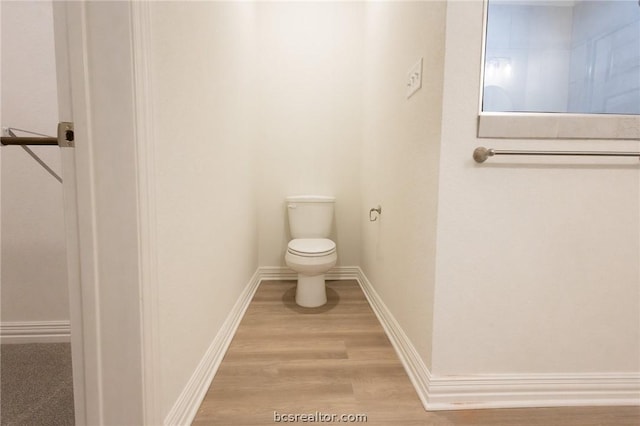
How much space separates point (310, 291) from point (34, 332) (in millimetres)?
1515

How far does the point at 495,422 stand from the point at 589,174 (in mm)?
970

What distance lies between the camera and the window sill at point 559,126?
3.42ft

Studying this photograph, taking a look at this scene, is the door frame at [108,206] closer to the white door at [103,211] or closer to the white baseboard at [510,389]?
the white door at [103,211]

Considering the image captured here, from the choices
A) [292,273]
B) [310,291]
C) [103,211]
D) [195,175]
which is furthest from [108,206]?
[292,273]

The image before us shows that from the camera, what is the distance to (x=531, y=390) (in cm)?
113

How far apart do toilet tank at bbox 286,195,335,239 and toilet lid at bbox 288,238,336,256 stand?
26cm

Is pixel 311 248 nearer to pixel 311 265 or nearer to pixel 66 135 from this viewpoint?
pixel 311 265

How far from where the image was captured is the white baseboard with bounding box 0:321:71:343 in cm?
151

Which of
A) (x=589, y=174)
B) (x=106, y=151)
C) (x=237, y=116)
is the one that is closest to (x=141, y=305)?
(x=106, y=151)

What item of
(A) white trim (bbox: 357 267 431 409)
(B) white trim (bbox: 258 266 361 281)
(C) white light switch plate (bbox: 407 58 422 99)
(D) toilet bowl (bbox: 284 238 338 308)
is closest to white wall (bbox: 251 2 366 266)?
(B) white trim (bbox: 258 266 361 281)

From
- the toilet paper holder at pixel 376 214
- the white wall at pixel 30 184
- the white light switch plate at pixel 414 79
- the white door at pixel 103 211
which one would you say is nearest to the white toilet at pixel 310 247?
the toilet paper holder at pixel 376 214

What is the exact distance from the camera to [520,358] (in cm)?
113

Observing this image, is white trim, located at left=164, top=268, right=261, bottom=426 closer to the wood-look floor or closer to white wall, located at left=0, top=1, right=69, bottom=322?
the wood-look floor

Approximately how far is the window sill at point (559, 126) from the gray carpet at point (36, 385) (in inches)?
72.4
